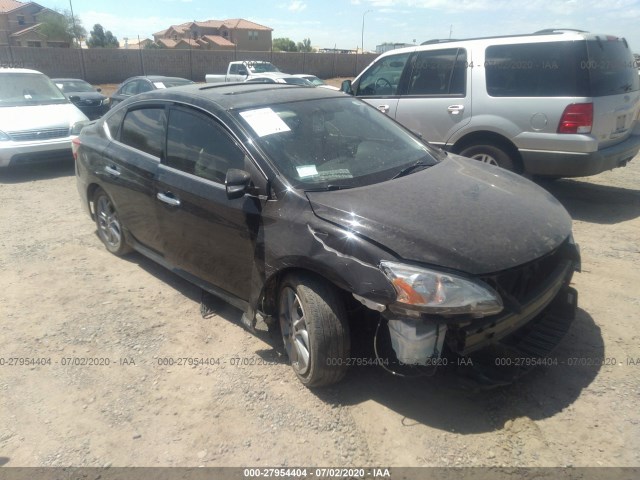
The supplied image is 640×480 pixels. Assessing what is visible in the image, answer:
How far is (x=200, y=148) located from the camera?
3.45 metres

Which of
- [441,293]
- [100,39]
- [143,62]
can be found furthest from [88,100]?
[100,39]

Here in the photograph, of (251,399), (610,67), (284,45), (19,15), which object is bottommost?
(251,399)

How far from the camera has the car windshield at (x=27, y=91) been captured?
8867mm

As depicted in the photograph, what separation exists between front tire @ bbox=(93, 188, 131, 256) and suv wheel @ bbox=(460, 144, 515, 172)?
418cm

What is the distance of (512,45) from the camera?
18.8 ft

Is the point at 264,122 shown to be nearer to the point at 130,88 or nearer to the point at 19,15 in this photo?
the point at 130,88

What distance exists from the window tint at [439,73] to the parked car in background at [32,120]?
505 centimetres

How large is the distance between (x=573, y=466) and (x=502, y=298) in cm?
85

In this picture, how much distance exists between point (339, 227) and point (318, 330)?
1.89 ft

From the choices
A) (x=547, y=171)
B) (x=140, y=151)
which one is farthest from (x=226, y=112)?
(x=547, y=171)

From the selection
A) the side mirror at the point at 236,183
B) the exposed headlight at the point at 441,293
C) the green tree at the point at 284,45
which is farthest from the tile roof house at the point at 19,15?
the exposed headlight at the point at 441,293

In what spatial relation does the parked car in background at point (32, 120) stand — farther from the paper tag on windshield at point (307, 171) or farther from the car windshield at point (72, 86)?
the car windshield at point (72, 86)

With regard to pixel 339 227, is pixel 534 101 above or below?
above

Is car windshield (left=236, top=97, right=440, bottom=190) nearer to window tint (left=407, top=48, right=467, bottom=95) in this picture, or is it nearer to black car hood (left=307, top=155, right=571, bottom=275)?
black car hood (left=307, top=155, right=571, bottom=275)
